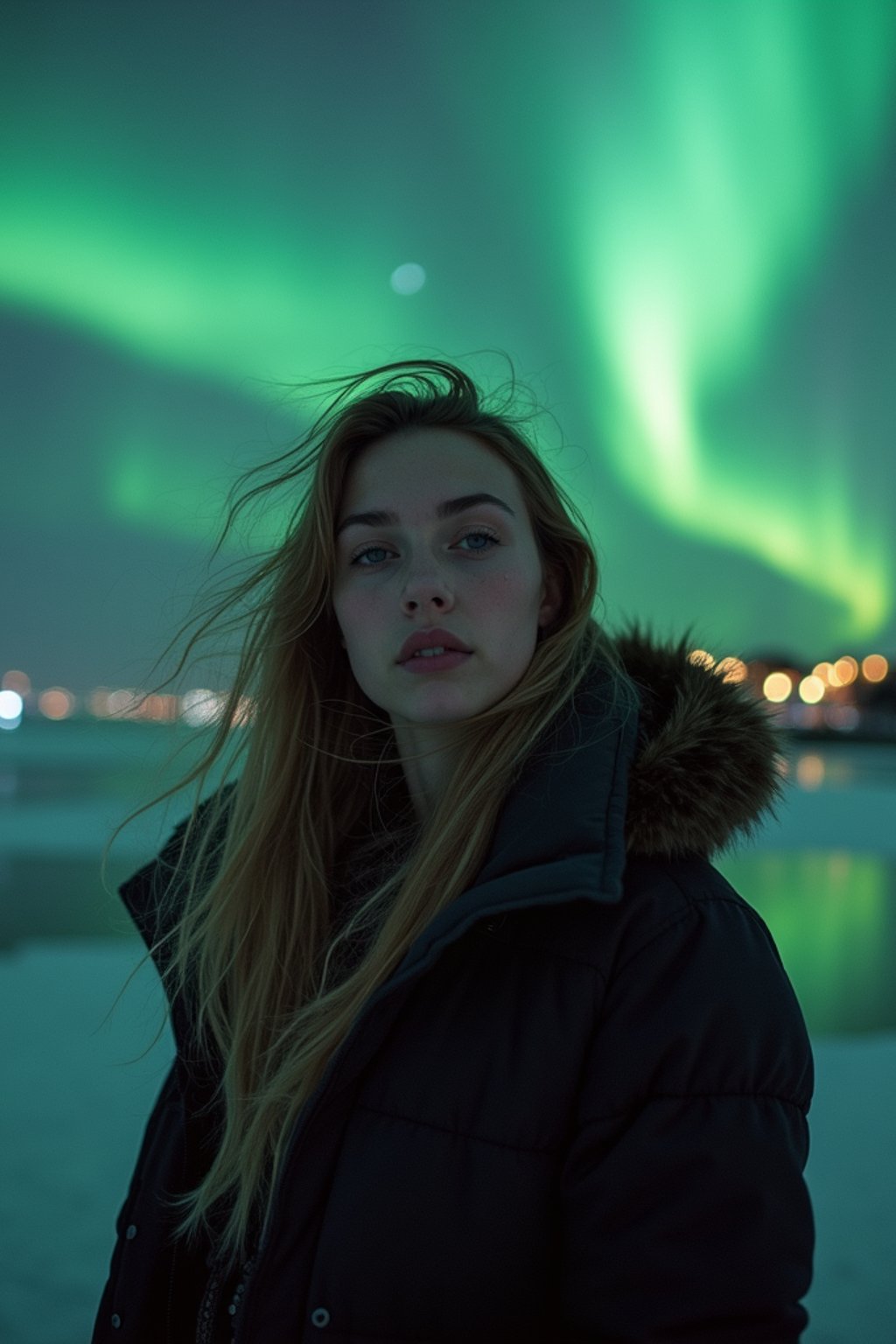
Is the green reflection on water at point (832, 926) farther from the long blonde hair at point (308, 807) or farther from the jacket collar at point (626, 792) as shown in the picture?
the jacket collar at point (626, 792)

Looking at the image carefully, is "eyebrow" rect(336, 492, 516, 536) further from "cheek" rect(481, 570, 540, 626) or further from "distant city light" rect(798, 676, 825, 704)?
"distant city light" rect(798, 676, 825, 704)

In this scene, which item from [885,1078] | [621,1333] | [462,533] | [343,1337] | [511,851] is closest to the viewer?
[621,1333]

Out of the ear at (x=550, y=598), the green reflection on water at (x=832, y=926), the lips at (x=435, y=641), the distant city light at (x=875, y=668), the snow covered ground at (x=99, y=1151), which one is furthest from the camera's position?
the distant city light at (x=875, y=668)

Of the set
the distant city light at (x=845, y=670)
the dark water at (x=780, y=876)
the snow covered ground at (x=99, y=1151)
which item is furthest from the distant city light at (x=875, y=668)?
the snow covered ground at (x=99, y=1151)

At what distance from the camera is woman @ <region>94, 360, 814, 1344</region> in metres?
1.42

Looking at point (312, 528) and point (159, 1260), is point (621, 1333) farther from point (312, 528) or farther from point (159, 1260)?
point (312, 528)

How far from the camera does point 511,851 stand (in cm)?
165

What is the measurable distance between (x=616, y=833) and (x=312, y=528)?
1.08m

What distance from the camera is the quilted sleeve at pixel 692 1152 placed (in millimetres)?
1348

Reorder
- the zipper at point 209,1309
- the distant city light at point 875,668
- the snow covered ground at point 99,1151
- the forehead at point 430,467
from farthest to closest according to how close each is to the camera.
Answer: the distant city light at point 875,668 → the snow covered ground at point 99,1151 → the forehead at point 430,467 → the zipper at point 209,1309

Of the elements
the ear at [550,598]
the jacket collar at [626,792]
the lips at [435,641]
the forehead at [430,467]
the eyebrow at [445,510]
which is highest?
the forehead at [430,467]

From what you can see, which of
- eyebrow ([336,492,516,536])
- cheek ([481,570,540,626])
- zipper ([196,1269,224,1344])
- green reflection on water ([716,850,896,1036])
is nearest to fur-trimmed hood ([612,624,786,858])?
cheek ([481,570,540,626])

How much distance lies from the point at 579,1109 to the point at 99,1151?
3.05m

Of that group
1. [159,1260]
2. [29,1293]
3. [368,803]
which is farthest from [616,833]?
[29,1293]
